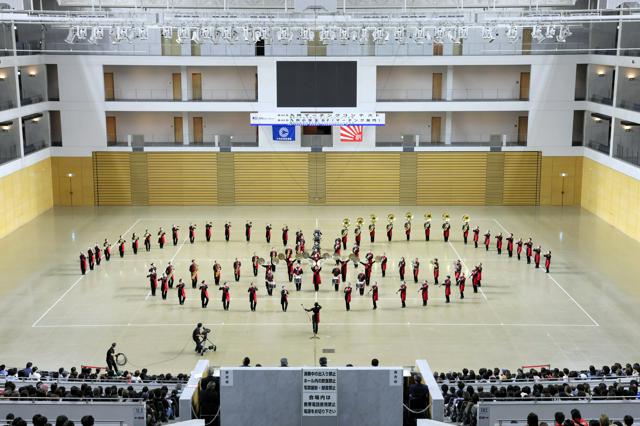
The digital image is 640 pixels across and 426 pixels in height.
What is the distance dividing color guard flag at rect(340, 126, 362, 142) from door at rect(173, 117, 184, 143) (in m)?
7.71

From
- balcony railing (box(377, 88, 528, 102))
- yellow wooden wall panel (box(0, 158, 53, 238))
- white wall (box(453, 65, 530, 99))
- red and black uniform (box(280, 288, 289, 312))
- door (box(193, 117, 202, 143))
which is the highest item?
white wall (box(453, 65, 530, 99))

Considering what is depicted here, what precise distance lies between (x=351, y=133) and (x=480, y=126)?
6374 millimetres

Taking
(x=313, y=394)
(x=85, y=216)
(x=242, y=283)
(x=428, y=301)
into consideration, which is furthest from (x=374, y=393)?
(x=85, y=216)

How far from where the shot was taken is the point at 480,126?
39.2 metres

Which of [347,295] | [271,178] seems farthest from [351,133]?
[347,295]

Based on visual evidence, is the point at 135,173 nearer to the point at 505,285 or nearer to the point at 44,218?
the point at 44,218

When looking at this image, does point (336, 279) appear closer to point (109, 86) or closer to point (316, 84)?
point (316, 84)

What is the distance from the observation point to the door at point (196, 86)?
38.4 metres

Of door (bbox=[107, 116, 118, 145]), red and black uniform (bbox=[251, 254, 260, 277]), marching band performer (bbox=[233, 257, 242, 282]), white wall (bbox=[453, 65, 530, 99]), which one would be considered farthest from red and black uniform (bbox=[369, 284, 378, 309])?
door (bbox=[107, 116, 118, 145])

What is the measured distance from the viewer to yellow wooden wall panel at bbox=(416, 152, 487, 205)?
125ft

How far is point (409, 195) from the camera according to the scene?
3869 centimetres

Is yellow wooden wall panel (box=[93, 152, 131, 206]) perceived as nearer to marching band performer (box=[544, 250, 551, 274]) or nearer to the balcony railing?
the balcony railing

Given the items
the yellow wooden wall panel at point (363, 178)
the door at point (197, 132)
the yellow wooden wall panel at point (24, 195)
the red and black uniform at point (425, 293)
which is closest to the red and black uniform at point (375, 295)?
the red and black uniform at point (425, 293)

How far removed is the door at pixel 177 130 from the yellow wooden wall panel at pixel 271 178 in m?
2.99
